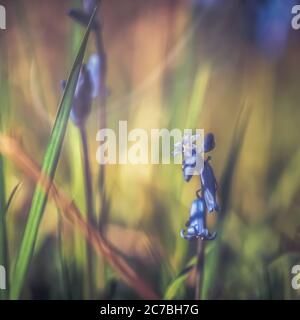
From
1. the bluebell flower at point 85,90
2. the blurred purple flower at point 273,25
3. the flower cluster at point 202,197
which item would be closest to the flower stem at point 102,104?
the bluebell flower at point 85,90

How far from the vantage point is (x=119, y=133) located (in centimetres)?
119

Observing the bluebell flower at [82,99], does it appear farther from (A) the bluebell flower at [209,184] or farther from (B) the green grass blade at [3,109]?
(A) the bluebell flower at [209,184]

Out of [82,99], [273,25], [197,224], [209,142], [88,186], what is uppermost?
[273,25]

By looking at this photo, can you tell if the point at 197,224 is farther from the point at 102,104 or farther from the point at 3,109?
the point at 3,109

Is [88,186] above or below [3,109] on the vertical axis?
Answer: below

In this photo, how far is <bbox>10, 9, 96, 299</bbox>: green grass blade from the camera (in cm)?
117

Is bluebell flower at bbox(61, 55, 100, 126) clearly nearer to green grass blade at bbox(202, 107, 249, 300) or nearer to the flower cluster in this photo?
the flower cluster

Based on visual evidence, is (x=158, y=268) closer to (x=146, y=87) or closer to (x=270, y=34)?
(x=146, y=87)

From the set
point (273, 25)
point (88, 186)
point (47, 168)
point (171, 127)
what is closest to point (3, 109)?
point (47, 168)

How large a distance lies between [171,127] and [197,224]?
264mm

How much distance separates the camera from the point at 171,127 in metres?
1.19

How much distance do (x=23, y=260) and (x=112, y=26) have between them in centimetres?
65

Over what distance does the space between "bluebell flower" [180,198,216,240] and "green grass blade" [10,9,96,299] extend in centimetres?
38
